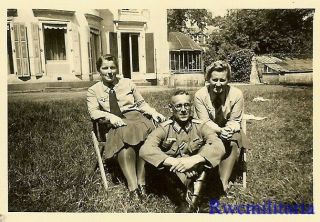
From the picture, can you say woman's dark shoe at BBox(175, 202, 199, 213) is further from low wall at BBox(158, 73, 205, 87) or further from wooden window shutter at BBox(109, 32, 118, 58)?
wooden window shutter at BBox(109, 32, 118, 58)

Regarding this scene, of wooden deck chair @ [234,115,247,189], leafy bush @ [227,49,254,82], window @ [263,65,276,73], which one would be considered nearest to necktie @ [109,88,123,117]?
wooden deck chair @ [234,115,247,189]

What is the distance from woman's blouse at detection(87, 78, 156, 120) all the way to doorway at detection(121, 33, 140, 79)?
56 centimetres

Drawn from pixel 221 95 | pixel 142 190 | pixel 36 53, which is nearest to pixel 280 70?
pixel 221 95

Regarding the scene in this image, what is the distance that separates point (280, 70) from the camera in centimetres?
246

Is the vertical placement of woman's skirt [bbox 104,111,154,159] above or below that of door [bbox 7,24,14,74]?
below

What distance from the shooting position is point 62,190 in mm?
2062

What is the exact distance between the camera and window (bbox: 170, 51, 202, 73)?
2449mm

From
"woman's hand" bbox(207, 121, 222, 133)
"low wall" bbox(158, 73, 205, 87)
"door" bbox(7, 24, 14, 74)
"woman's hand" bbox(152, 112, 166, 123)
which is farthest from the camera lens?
"low wall" bbox(158, 73, 205, 87)

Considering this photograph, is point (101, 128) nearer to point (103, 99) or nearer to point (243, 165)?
point (103, 99)

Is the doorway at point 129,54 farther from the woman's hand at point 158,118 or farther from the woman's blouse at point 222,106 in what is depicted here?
the woman's blouse at point 222,106

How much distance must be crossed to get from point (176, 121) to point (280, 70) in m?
1.08

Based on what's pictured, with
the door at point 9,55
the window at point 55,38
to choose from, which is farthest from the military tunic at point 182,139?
the window at point 55,38
